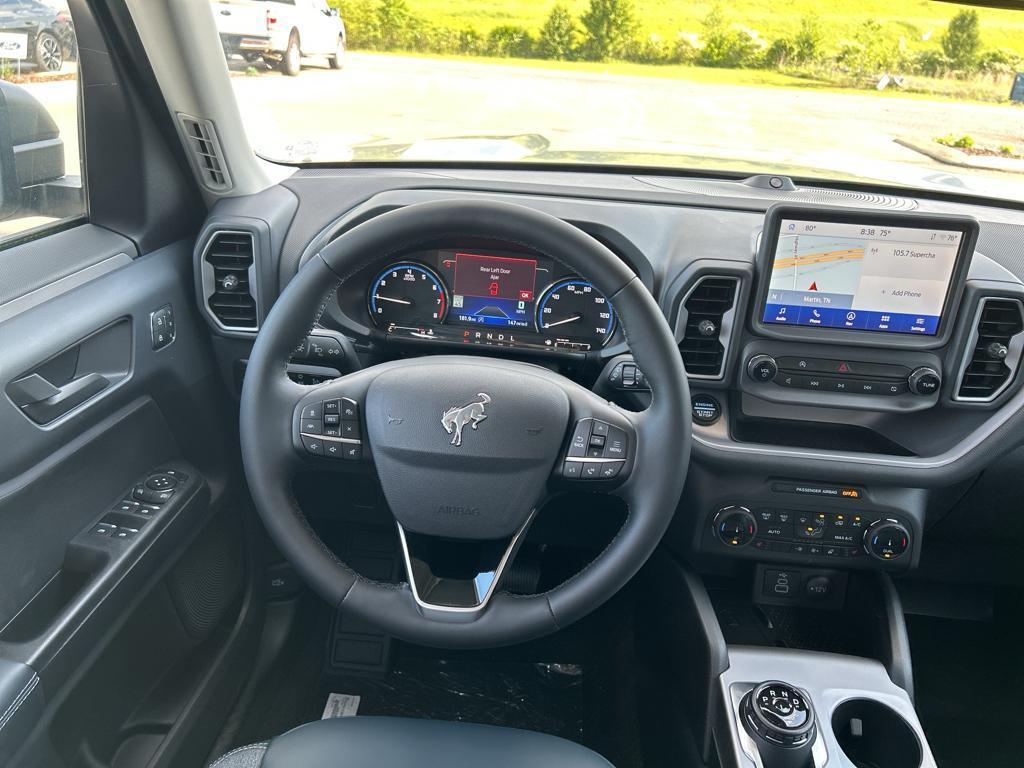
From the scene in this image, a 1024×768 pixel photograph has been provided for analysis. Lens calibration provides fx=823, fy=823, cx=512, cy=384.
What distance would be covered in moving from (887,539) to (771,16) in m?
1.23

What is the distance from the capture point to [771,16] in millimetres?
1914

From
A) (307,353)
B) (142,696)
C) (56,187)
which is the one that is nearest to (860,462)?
(307,353)

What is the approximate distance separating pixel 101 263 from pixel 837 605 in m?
1.91

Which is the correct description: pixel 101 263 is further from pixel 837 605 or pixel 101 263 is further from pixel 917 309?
pixel 837 605

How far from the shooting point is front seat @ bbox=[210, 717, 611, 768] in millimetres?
1288

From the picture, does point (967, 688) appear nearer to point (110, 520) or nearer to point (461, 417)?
point (461, 417)

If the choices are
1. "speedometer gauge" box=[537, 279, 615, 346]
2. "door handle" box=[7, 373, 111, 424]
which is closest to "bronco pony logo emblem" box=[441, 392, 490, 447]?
"speedometer gauge" box=[537, 279, 615, 346]

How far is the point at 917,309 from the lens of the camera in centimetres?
178

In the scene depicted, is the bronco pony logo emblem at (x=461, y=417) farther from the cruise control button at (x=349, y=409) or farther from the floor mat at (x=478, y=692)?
the floor mat at (x=478, y=692)

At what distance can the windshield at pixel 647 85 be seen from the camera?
1938 mm

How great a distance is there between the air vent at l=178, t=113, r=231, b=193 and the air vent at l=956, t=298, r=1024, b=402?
70.7 inches

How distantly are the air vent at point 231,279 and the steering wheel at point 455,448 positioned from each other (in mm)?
677

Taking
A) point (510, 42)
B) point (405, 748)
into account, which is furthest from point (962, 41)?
point (405, 748)

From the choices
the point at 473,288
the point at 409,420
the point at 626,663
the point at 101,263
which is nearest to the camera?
the point at 409,420
